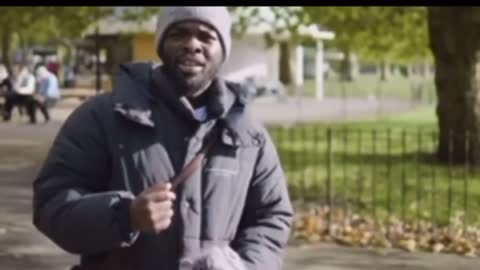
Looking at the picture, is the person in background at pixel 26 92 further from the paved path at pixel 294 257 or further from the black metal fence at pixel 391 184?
the paved path at pixel 294 257

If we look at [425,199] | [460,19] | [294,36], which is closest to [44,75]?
[294,36]

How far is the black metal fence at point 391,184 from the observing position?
1141cm

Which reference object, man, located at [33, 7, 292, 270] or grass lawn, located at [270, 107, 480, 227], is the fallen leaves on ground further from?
man, located at [33, 7, 292, 270]

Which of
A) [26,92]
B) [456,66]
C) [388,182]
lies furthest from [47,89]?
[388,182]

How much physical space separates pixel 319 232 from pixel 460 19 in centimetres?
654

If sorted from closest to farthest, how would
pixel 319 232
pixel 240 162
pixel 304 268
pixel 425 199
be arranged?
pixel 240 162 → pixel 304 268 → pixel 319 232 → pixel 425 199

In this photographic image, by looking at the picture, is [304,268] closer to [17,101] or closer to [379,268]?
[379,268]

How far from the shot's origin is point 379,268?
8.95 metres

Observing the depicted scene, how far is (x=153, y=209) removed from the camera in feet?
Answer: 8.35

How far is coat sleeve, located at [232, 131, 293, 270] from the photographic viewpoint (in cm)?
283

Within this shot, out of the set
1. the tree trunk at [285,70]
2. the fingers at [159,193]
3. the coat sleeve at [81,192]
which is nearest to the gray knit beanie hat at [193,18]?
the coat sleeve at [81,192]

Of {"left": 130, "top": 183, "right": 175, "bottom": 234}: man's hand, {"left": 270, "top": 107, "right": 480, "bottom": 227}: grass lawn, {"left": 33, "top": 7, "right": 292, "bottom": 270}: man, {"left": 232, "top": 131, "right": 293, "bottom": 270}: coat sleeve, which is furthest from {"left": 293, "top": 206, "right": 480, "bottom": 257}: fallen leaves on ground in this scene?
{"left": 130, "top": 183, "right": 175, "bottom": 234}: man's hand

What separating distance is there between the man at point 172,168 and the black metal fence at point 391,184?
8.12 m

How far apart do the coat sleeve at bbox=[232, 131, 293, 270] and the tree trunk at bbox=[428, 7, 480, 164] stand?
13003mm
